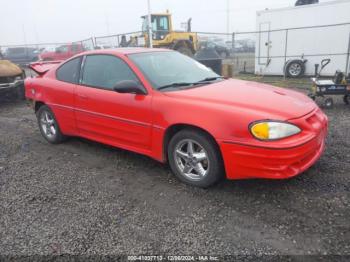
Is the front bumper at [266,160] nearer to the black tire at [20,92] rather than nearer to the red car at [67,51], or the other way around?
the black tire at [20,92]

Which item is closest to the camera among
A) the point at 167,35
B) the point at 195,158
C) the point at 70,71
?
the point at 195,158

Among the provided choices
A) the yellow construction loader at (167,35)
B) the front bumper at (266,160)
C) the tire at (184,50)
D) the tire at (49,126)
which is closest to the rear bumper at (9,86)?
the tire at (49,126)

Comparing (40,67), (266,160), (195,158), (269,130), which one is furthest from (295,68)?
(266,160)

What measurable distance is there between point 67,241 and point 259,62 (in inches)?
513

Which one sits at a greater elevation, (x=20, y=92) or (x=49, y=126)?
(x=49, y=126)

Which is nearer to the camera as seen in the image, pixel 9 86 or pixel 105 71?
pixel 105 71

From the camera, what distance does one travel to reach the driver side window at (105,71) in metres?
4.12

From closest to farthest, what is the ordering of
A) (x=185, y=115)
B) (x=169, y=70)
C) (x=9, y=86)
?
1. (x=185, y=115)
2. (x=169, y=70)
3. (x=9, y=86)

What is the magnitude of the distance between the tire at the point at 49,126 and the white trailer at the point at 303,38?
9692 mm

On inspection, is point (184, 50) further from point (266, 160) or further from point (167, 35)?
point (266, 160)

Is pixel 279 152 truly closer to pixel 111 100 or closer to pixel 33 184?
pixel 111 100

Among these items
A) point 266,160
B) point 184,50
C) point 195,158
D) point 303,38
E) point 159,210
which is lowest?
point 159,210

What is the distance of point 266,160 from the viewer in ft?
9.79

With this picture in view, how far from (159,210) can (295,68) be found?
1165 centimetres
